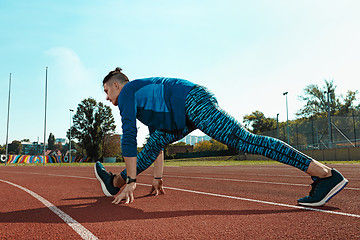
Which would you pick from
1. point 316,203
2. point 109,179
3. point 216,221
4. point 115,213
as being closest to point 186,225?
point 216,221

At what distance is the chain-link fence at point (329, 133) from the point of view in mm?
31938

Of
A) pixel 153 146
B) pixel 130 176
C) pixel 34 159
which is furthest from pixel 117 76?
pixel 34 159

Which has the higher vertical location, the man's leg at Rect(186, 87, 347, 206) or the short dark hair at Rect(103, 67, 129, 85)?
the short dark hair at Rect(103, 67, 129, 85)

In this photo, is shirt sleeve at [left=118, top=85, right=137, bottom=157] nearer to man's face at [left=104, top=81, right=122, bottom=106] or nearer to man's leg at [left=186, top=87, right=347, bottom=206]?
man's face at [left=104, top=81, right=122, bottom=106]

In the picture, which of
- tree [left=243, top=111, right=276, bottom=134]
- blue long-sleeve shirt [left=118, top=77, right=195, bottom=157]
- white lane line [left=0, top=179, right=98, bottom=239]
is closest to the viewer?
white lane line [left=0, top=179, right=98, bottom=239]

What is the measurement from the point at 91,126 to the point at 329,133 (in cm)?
4258

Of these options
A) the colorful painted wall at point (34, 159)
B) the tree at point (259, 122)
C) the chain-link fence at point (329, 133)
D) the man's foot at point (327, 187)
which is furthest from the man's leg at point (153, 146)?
the tree at point (259, 122)

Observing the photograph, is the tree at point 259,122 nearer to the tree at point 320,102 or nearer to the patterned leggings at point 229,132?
the tree at point 320,102

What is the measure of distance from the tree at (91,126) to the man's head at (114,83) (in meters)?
53.8

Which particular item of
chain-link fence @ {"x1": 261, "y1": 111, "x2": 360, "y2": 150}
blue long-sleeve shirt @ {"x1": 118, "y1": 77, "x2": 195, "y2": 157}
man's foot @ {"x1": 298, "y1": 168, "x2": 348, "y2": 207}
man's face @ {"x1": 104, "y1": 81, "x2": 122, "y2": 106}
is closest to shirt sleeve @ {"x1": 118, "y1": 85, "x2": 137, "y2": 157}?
blue long-sleeve shirt @ {"x1": 118, "y1": 77, "x2": 195, "y2": 157}

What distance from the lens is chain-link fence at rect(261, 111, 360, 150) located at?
31938 millimetres

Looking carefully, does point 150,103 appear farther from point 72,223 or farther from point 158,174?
point 72,223

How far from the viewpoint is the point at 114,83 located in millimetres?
3449

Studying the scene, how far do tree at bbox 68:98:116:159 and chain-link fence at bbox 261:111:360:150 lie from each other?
35.4 m
